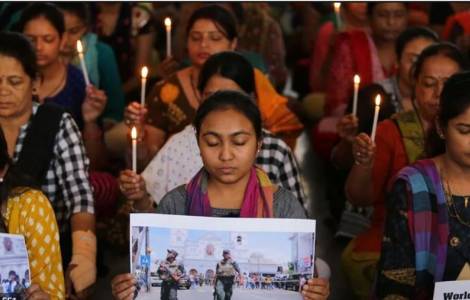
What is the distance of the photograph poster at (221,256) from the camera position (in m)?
2.68

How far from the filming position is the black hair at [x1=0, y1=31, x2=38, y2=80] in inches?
135

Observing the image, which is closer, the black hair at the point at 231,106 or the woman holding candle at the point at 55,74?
the black hair at the point at 231,106

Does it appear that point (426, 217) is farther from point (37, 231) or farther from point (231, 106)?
point (37, 231)

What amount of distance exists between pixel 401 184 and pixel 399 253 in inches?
8.1

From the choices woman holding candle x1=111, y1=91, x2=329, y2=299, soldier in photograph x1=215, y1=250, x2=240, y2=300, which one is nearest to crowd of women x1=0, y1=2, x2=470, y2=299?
woman holding candle x1=111, y1=91, x2=329, y2=299

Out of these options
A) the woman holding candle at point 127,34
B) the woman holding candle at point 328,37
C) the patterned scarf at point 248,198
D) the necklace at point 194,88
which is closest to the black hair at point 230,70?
the necklace at point 194,88

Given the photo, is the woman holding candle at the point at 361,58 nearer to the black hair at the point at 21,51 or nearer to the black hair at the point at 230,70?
the black hair at the point at 230,70

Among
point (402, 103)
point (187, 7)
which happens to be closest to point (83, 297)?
point (402, 103)

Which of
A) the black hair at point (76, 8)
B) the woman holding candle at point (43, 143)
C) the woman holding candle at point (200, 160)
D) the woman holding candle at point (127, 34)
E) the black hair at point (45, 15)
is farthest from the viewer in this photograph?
the woman holding candle at point (127, 34)

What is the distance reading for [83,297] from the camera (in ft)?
10.8

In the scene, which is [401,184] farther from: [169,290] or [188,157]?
[188,157]

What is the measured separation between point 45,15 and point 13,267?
76.8 inches

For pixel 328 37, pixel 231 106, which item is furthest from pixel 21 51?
pixel 328 37

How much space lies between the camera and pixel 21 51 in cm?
346
